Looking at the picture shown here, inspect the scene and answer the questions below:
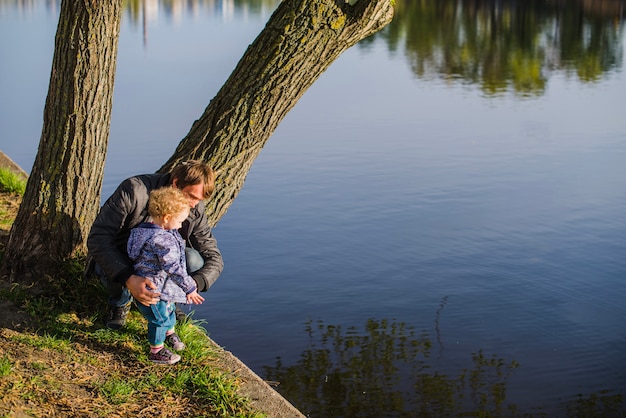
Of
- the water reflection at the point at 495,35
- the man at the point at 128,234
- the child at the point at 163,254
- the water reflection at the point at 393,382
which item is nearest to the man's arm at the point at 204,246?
the man at the point at 128,234

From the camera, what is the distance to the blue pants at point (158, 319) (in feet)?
17.2

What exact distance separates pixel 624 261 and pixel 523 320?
1.95 metres

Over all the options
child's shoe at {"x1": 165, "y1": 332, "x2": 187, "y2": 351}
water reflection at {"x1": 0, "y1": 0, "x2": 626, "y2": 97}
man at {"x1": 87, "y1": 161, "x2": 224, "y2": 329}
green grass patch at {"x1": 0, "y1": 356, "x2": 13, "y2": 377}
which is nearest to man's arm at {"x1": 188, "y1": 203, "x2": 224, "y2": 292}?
man at {"x1": 87, "y1": 161, "x2": 224, "y2": 329}

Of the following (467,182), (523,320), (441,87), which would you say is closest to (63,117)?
(523,320)

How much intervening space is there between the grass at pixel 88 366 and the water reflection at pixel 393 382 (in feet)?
3.58

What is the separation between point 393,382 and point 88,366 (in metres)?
2.34

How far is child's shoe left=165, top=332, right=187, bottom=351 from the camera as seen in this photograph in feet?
18.0

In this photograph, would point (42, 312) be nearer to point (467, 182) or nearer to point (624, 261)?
point (624, 261)

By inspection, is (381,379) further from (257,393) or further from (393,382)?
(257,393)

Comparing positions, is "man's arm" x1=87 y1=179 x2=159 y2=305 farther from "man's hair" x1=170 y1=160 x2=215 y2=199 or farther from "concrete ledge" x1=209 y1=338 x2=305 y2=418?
"concrete ledge" x1=209 y1=338 x2=305 y2=418

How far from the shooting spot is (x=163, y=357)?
17.5ft

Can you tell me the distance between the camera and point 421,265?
9008mm

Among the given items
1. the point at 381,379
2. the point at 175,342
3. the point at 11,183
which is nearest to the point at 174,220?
the point at 175,342

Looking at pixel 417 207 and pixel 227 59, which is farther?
pixel 227 59
